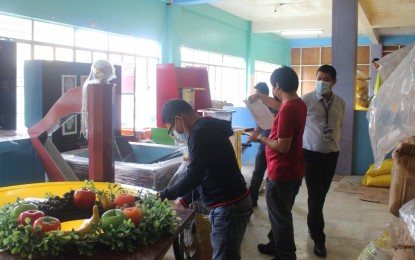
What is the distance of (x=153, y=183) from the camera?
290 centimetres

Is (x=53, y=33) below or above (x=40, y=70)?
above

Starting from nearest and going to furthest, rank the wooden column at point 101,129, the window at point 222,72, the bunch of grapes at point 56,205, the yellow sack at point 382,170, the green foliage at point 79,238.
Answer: the green foliage at point 79,238 → the bunch of grapes at point 56,205 → the wooden column at point 101,129 → the yellow sack at point 382,170 → the window at point 222,72

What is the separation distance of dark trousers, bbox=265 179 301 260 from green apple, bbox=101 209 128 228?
1.54 metres

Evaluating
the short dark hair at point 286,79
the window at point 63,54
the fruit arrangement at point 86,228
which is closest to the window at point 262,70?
the window at point 63,54

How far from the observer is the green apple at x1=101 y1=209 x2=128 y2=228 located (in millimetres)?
1380

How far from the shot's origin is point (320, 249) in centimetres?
335

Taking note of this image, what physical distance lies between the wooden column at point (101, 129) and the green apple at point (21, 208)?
49cm

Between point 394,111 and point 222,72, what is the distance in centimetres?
951

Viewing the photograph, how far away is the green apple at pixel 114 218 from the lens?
1.38 meters

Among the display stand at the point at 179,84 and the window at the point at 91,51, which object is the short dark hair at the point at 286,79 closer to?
the window at the point at 91,51

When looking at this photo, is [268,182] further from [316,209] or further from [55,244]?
[55,244]

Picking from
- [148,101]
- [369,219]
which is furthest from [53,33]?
[369,219]

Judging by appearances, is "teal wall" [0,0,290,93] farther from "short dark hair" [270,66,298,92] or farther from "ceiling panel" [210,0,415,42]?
"short dark hair" [270,66,298,92]

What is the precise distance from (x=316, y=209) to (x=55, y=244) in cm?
247
